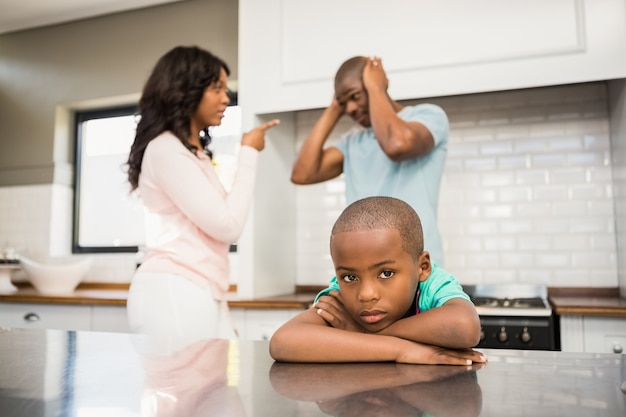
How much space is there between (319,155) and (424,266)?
108 cm

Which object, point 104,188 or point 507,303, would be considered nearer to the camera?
point 507,303

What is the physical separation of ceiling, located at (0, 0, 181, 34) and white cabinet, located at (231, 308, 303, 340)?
2074mm

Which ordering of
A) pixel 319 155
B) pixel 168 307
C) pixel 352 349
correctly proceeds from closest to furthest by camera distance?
pixel 352 349
pixel 168 307
pixel 319 155

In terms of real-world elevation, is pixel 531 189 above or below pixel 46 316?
above

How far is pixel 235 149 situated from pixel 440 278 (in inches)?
103

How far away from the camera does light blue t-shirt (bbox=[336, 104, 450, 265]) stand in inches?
63.2

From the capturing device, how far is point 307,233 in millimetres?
3029

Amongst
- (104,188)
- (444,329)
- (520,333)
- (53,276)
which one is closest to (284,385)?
(444,329)

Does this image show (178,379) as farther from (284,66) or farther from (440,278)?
(284,66)

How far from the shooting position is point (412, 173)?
1662 mm

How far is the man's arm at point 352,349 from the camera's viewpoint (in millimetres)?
624

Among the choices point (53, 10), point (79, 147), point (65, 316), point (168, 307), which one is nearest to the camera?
point (168, 307)

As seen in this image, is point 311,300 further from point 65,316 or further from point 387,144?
point 65,316

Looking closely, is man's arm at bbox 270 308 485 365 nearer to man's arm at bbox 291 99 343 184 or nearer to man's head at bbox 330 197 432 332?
man's head at bbox 330 197 432 332
